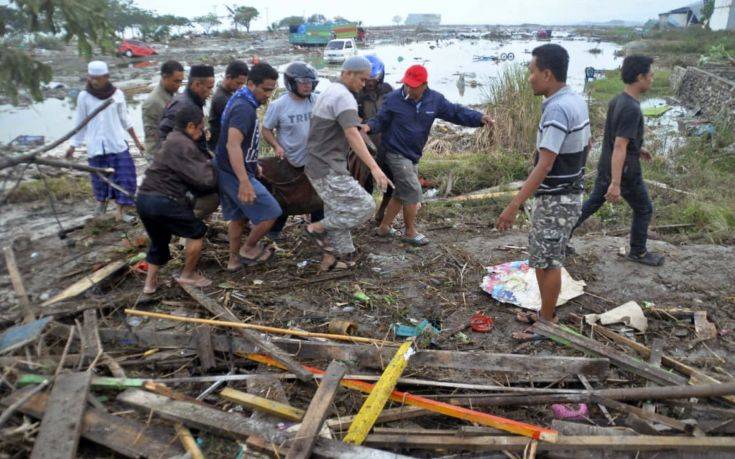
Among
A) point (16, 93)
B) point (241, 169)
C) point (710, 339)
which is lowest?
point (710, 339)

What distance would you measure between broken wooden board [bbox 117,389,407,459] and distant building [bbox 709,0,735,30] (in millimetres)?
44603

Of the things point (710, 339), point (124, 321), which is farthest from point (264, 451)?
point (710, 339)

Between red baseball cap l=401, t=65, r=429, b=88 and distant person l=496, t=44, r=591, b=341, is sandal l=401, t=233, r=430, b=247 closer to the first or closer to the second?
red baseball cap l=401, t=65, r=429, b=88

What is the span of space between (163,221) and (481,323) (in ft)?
8.66

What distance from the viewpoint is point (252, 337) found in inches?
135

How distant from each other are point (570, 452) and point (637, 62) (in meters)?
3.36

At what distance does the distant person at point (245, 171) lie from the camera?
13.5 feet

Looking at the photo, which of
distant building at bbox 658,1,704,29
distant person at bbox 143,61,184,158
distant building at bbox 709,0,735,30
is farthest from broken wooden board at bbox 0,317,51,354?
distant building at bbox 658,1,704,29

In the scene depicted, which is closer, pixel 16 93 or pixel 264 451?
pixel 264 451

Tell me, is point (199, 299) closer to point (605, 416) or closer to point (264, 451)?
point (264, 451)

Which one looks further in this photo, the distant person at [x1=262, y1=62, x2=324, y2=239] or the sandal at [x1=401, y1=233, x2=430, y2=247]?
the sandal at [x1=401, y1=233, x2=430, y2=247]

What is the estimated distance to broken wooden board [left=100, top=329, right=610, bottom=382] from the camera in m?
3.16

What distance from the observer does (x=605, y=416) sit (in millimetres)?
2922

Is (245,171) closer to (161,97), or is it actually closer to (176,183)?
(176,183)
